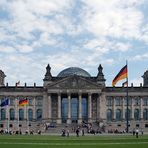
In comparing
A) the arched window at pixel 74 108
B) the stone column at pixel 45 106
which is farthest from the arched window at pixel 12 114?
the arched window at pixel 74 108

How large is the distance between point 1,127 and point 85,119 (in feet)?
96.6

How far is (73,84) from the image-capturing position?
15350cm

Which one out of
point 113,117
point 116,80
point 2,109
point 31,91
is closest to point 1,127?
point 2,109

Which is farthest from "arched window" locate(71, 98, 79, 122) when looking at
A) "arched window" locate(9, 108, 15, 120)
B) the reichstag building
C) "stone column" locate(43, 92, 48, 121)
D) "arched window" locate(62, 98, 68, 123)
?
"arched window" locate(9, 108, 15, 120)

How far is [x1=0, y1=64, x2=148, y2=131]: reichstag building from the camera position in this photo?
15312cm

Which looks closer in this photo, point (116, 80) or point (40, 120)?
point (116, 80)

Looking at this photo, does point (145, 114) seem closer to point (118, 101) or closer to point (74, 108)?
point (118, 101)

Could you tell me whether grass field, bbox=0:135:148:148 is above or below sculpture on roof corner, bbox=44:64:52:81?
below

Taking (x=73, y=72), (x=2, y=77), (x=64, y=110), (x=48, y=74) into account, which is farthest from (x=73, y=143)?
(x=2, y=77)

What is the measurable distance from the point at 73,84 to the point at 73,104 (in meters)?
7.87

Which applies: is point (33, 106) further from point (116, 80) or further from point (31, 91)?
point (116, 80)

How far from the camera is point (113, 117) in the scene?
15612cm

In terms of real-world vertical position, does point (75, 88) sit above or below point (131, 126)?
above

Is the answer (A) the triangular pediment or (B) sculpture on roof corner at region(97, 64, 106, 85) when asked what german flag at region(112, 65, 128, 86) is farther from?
(B) sculpture on roof corner at region(97, 64, 106, 85)
